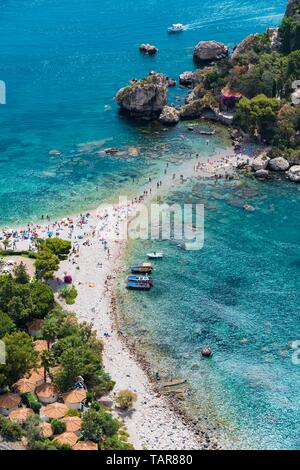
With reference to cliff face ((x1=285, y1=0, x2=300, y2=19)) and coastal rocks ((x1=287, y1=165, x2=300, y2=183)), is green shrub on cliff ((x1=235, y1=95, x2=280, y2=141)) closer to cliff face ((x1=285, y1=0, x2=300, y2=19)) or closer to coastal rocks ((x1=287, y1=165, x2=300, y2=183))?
coastal rocks ((x1=287, y1=165, x2=300, y2=183))

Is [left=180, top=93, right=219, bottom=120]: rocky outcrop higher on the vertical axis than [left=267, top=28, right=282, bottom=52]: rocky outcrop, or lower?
lower

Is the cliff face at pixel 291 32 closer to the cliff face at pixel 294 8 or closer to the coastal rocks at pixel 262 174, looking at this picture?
the cliff face at pixel 294 8

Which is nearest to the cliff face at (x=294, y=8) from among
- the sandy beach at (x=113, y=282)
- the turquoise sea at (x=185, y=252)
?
the turquoise sea at (x=185, y=252)

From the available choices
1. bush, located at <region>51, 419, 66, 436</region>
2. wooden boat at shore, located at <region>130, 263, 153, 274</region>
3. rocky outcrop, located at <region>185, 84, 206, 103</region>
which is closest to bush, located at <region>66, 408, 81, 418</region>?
bush, located at <region>51, 419, 66, 436</region>

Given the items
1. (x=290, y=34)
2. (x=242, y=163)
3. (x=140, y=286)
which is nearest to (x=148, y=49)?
(x=290, y=34)

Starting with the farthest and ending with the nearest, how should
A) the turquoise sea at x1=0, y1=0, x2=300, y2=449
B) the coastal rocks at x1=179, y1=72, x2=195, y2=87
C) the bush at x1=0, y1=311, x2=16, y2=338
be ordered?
the coastal rocks at x1=179, y1=72, x2=195, y2=87, the bush at x1=0, y1=311, x2=16, y2=338, the turquoise sea at x1=0, y1=0, x2=300, y2=449
